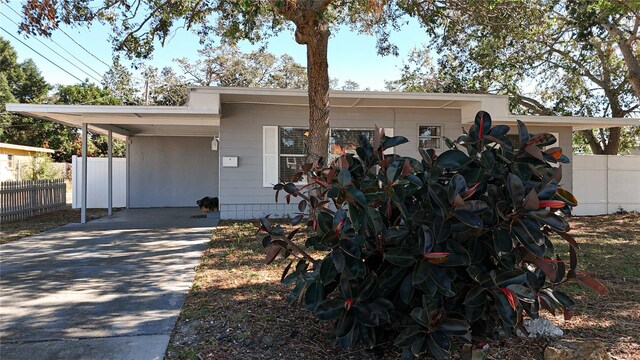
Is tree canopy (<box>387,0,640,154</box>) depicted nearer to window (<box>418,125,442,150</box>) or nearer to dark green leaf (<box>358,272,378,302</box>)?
window (<box>418,125,442,150</box>)

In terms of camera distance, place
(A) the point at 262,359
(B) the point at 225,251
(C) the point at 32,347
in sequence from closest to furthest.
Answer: (A) the point at 262,359, (C) the point at 32,347, (B) the point at 225,251

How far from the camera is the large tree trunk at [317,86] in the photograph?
22.0ft

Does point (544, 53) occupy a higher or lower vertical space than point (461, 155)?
higher

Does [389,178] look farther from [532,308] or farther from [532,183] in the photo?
[532,308]

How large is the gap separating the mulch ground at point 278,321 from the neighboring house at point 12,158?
70.9 ft

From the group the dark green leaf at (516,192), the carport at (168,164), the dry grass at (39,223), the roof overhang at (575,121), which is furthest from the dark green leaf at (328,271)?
the carport at (168,164)

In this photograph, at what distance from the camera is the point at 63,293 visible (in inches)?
195

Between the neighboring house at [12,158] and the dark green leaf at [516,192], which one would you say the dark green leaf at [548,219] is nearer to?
the dark green leaf at [516,192]

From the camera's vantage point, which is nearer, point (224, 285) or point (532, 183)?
point (532, 183)

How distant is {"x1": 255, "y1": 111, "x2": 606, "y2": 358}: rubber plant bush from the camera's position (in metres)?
2.62

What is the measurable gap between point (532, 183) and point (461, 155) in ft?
1.59

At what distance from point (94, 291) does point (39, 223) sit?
7.42 metres

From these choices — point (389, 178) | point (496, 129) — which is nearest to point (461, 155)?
point (496, 129)

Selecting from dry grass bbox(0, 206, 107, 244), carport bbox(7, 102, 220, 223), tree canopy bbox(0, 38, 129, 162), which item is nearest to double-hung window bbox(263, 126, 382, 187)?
carport bbox(7, 102, 220, 223)
